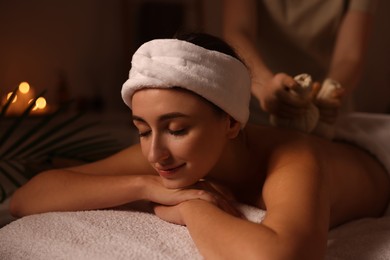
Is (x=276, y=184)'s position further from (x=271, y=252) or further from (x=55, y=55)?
(x=55, y=55)

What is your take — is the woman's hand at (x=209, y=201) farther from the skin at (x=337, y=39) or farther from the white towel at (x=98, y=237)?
the skin at (x=337, y=39)

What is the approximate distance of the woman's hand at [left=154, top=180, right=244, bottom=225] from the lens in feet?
3.57

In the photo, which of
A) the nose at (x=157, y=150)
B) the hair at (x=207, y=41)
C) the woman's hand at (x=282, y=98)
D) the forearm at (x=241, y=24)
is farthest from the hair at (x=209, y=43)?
the forearm at (x=241, y=24)

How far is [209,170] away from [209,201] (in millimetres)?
88

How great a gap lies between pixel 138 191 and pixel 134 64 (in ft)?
0.96

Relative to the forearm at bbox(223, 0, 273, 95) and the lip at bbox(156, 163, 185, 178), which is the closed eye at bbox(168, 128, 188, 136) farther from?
the forearm at bbox(223, 0, 273, 95)

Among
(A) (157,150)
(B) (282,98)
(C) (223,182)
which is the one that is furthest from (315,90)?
(A) (157,150)

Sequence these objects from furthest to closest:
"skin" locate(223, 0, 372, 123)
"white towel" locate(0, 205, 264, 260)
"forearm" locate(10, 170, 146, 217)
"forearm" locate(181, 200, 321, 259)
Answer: "skin" locate(223, 0, 372, 123) → "forearm" locate(10, 170, 146, 217) → "white towel" locate(0, 205, 264, 260) → "forearm" locate(181, 200, 321, 259)

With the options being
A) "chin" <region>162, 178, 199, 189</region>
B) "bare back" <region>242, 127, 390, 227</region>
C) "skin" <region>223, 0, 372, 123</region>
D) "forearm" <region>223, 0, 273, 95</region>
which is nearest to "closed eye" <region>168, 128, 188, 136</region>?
"chin" <region>162, 178, 199, 189</region>

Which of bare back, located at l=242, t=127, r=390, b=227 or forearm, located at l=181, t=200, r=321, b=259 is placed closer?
forearm, located at l=181, t=200, r=321, b=259

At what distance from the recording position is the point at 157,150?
3.37 ft

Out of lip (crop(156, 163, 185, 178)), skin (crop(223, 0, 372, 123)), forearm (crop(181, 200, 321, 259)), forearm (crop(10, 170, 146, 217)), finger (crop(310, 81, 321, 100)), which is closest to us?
forearm (crop(181, 200, 321, 259))

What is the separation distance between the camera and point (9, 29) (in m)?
3.35

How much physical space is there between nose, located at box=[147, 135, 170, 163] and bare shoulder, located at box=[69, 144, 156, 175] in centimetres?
31
